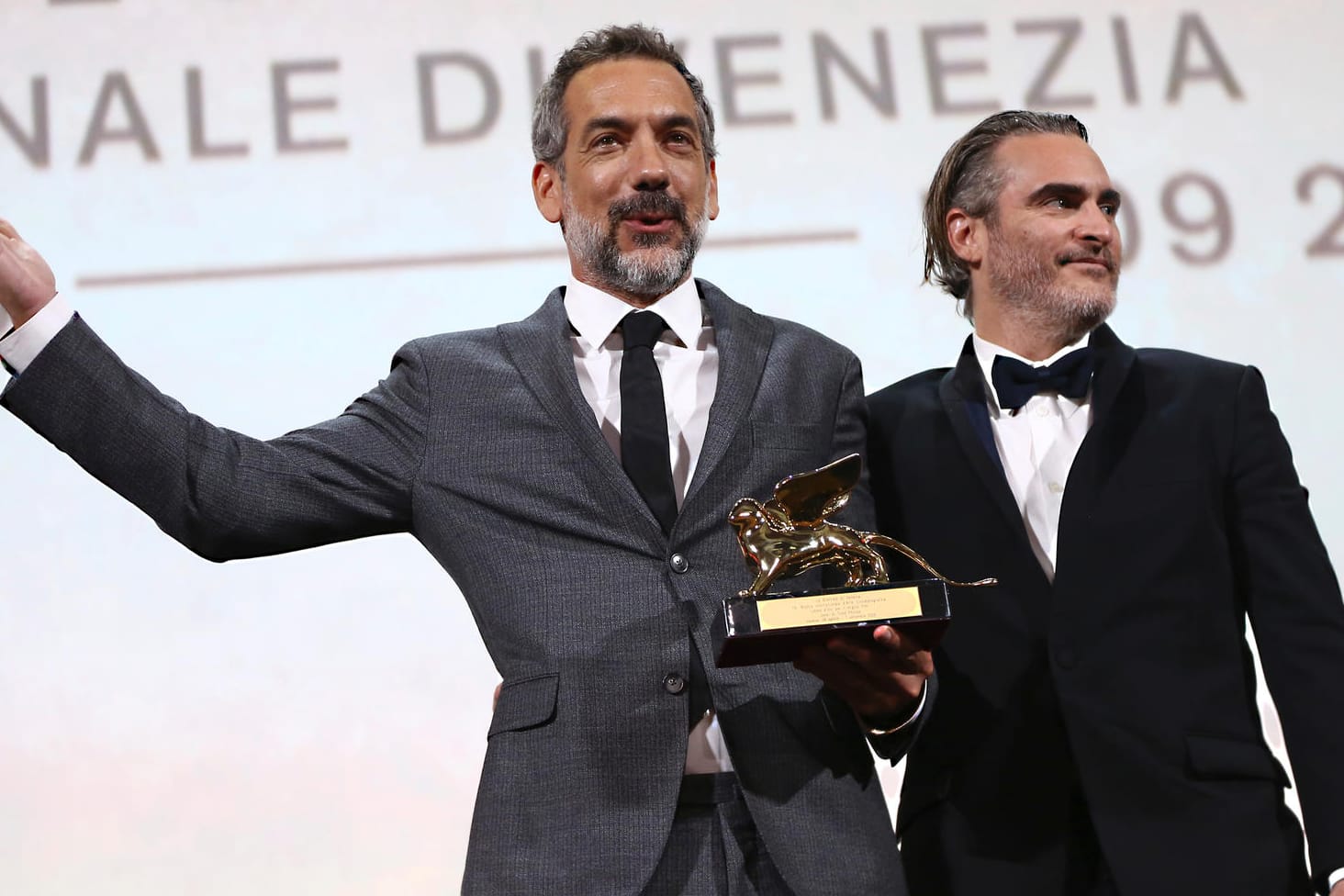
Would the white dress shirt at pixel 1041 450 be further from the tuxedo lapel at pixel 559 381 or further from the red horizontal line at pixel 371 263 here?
the red horizontal line at pixel 371 263

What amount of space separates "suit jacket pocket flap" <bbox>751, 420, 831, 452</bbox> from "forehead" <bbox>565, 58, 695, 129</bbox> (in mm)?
479

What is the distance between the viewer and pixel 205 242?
3.01 meters

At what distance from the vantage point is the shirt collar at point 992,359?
2127 mm

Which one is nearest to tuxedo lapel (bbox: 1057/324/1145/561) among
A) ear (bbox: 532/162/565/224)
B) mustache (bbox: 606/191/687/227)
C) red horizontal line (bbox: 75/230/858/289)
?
mustache (bbox: 606/191/687/227)

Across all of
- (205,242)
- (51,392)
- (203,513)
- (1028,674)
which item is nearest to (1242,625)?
(1028,674)

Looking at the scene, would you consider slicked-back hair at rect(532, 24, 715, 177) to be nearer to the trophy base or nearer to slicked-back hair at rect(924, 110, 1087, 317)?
slicked-back hair at rect(924, 110, 1087, 317)

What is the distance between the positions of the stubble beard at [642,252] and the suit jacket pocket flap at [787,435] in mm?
273

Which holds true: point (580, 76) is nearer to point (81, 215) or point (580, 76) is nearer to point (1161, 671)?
point (1161, 671)

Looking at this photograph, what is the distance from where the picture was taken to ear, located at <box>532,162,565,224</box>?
2.08m

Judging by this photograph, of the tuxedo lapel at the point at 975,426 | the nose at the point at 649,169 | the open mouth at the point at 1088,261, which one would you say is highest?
the nose at the point at 649,169

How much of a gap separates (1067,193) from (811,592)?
3.58 feet

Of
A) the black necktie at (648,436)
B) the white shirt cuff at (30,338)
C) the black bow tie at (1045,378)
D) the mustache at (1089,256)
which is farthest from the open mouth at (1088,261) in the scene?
the white shirt cuff at (30,338)

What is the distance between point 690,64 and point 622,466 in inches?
68.9

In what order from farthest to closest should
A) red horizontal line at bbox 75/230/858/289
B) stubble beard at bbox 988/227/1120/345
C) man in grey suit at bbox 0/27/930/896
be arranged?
red horizontal line at bbox 75/230/858/289, stubble beard at bbox 988/227/1120/345, man in grey suit at bbox 0/27/930/896
